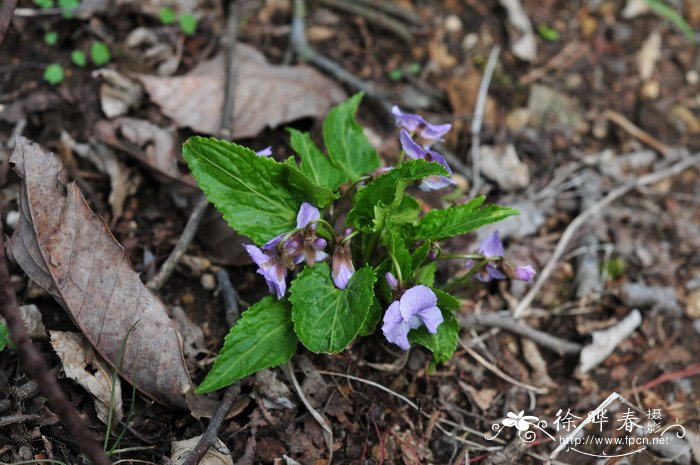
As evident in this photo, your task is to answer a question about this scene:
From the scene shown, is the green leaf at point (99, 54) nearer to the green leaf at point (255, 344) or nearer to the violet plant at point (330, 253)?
the violet plant at point (330, 253)

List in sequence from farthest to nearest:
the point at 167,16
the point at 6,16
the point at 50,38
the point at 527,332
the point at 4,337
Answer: the point at 167,16 < the point at 50,38 < the point at 527,332 < the point at 4,337 < the point at 6,16

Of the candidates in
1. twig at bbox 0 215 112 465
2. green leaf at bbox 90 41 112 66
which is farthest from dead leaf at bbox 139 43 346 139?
twig at bbox 0 215 112 465

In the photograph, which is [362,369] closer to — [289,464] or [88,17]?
[289,464]

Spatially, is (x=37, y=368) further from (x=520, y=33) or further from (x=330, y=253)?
(x=520, y=33)

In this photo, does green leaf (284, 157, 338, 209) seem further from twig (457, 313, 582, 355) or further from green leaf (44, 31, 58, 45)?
Answer: green leaf (44, 31, 58, 45)

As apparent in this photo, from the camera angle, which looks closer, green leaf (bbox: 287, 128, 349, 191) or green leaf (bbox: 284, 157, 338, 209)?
green leaf (bbox: 284, 157, 338, 209)

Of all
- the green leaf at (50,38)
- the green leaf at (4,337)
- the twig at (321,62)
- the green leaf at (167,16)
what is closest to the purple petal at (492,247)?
the twig at (321,62)

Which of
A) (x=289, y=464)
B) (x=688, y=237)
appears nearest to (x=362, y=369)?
(x=289, y=464)

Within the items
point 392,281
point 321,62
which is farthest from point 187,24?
point 392,281
